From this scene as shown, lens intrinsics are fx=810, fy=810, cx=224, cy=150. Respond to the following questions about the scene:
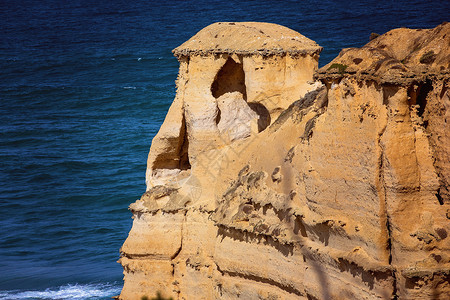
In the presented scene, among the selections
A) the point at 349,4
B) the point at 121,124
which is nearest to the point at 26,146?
the point at 121,124

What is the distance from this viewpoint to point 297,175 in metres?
12.9

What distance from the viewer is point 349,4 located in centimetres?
4100

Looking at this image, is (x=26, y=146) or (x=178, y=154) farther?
(x=26, y=146)

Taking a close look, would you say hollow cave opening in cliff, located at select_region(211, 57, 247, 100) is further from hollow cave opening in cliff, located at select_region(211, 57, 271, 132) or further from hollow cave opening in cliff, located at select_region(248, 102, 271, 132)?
hollow cave opening in cliff, located at select_region(248, 102, 271, 132)

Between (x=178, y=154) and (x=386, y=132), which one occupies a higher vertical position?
(x=386, y=132)

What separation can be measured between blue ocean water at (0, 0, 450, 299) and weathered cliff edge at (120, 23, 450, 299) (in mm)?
10197

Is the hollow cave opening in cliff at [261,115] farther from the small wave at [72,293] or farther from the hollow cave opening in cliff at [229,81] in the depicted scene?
the small wave at [72,293]

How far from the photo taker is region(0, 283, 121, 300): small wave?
25.9 m

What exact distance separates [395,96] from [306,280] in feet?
11.1

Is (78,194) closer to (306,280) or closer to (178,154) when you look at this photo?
(178,154)

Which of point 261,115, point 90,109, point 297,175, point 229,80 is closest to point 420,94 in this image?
point 297,175

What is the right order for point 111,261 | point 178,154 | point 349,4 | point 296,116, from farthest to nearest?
point 349,4 < point 111,261 < point 178,154 < point 296,116

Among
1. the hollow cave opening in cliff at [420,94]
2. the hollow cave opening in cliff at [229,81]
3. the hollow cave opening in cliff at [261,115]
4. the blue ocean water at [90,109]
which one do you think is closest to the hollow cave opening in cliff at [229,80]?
the hollow cave opening in cliff at [229,81]

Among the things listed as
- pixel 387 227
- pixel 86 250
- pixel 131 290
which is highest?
pixel 387 227
